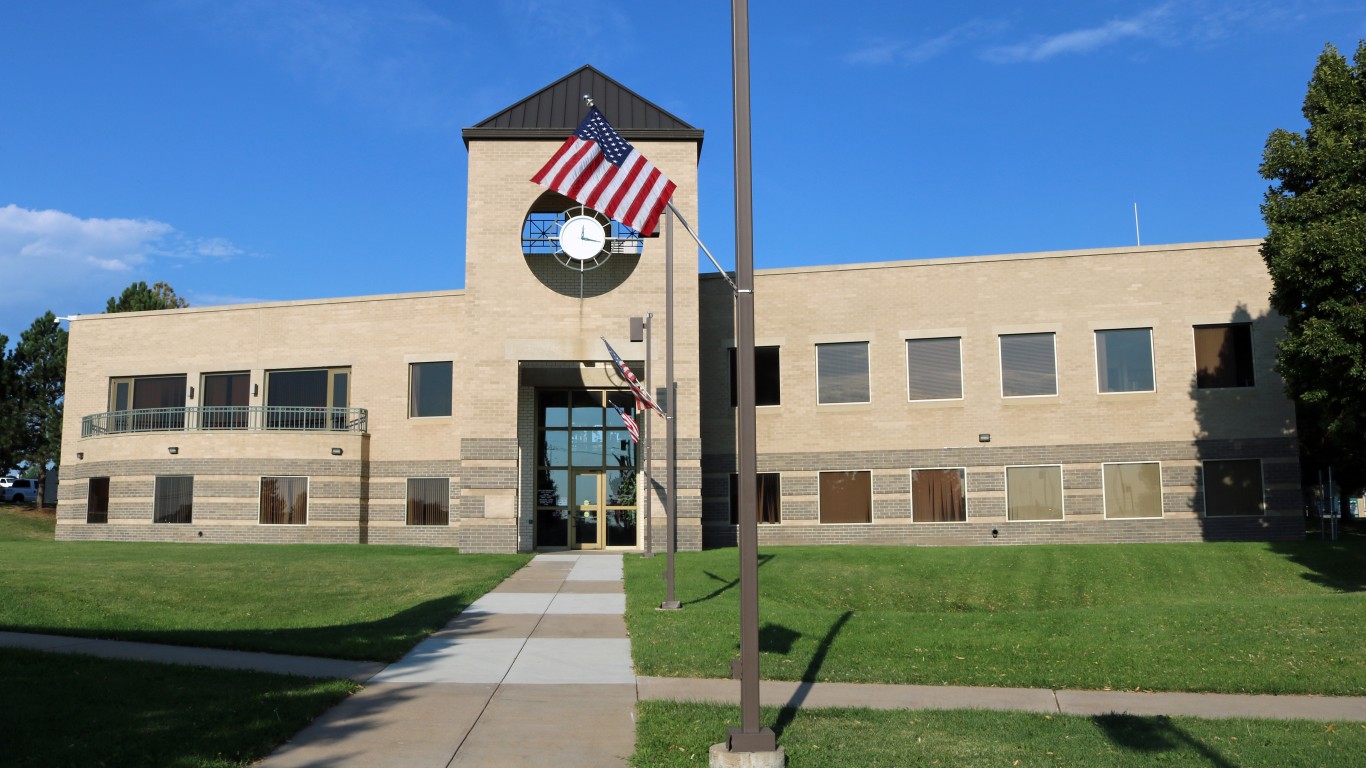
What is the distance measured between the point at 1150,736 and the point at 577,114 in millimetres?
24416

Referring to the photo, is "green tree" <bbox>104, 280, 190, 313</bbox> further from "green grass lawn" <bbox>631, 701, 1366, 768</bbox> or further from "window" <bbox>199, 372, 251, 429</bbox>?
"green grass lawn" <bbox>631, 701, 1366, 768</bbox>

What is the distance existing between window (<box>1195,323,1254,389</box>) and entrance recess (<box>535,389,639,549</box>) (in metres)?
16.7

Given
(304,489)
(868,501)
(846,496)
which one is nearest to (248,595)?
(304,489)

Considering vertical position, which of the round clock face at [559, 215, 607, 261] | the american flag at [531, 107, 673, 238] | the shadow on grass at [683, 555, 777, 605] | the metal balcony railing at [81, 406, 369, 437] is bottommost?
the shadow on grass at [683, 555, 777, 605]

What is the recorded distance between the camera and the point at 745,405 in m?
8.25

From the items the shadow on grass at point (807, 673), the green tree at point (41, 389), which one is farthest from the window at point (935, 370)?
the green tree at point (41, 389)

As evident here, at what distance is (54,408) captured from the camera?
48344mm

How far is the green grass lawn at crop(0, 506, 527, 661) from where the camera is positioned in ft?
43.5

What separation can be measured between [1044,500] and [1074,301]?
5.94 m

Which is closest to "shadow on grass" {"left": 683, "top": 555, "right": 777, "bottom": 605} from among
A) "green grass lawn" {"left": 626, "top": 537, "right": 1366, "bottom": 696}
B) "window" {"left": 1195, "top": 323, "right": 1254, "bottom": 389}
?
"green grass lawn" {"left": 626, "top": 537, "right": 1366, "bottom": 696}

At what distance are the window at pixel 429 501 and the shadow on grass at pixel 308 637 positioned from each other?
1892cm

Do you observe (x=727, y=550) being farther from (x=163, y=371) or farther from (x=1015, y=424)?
(x=163, y=371)

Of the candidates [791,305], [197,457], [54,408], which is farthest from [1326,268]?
Result: [54,408]

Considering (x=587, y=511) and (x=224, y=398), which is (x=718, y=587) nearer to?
(x=587, y=511)
